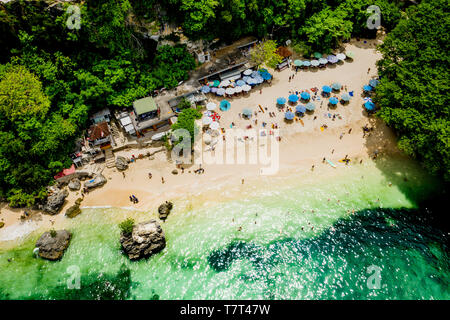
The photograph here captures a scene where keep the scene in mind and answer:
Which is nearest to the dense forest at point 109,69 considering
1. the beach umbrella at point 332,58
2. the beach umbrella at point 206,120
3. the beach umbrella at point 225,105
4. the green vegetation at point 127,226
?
the beach umbrella at point 225,105

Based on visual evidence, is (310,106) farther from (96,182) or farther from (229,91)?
(96,182)

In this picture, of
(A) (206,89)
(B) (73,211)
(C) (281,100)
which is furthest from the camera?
(A) (206,89)

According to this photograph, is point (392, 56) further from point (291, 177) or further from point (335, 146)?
point (291, 177)

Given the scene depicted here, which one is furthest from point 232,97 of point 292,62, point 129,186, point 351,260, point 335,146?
point 351,260

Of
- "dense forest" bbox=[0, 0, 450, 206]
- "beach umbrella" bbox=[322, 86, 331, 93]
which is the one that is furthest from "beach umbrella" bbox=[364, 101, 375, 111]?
"beach umbrella" bbox=[322, 86, 331, 93]

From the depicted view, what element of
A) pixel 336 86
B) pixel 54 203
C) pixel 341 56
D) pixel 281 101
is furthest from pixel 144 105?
pixel 341 56
